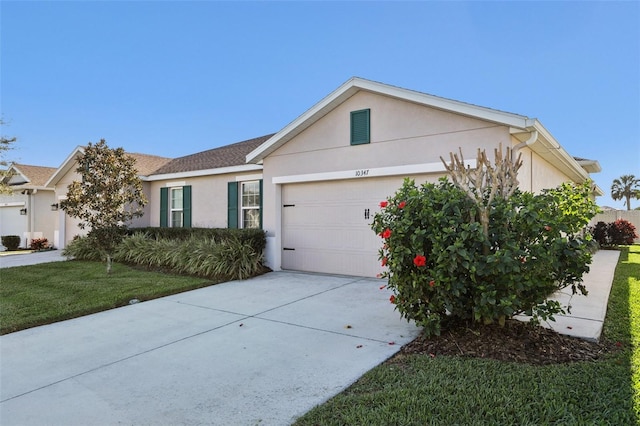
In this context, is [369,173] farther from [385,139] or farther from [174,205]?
[174,205]

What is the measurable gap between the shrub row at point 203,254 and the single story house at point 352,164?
85 centimetres

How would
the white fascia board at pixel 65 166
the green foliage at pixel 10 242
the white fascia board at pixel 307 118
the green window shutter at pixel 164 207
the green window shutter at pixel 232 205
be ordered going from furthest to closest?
1. the green foliage at pixel 10 242
2. the white fascia board at pixel 65 166
3. the green window shutter at pixel 164 207
4. the green window shutter at pixel 232 205
5. the white fascia board at pixel 307 118

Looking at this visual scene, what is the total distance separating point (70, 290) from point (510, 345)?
8753 millimetres

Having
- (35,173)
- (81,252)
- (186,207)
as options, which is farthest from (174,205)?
(35,173)

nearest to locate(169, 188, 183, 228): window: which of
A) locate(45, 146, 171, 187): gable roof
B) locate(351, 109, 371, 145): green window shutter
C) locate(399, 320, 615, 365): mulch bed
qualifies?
locate(45, 146, 171, 187): gable roof

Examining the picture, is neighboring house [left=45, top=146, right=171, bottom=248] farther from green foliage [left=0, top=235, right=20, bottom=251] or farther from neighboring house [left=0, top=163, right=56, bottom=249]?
green foliage [left=0, top=235, right=20, bottom=251]

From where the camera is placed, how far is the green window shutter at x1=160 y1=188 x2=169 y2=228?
14.6m

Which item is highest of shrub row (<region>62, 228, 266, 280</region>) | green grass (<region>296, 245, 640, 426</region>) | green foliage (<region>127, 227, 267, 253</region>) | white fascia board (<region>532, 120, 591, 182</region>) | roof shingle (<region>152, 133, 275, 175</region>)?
roof shingle (<region>152, 133, 275, 175</region>)

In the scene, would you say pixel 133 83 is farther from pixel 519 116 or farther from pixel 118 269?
pixel 519 116

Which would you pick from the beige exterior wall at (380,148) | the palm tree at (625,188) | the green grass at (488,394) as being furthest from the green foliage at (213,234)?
the palm tree at (625,188)

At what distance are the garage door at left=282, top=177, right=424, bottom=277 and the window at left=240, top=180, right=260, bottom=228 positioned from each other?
1535 millimetres

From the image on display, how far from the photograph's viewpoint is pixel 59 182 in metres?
18.5

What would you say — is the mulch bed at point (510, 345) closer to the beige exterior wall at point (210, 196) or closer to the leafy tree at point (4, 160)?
the beige exterior wall at point (210, 196)

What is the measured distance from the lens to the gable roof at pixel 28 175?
20.4 meters
